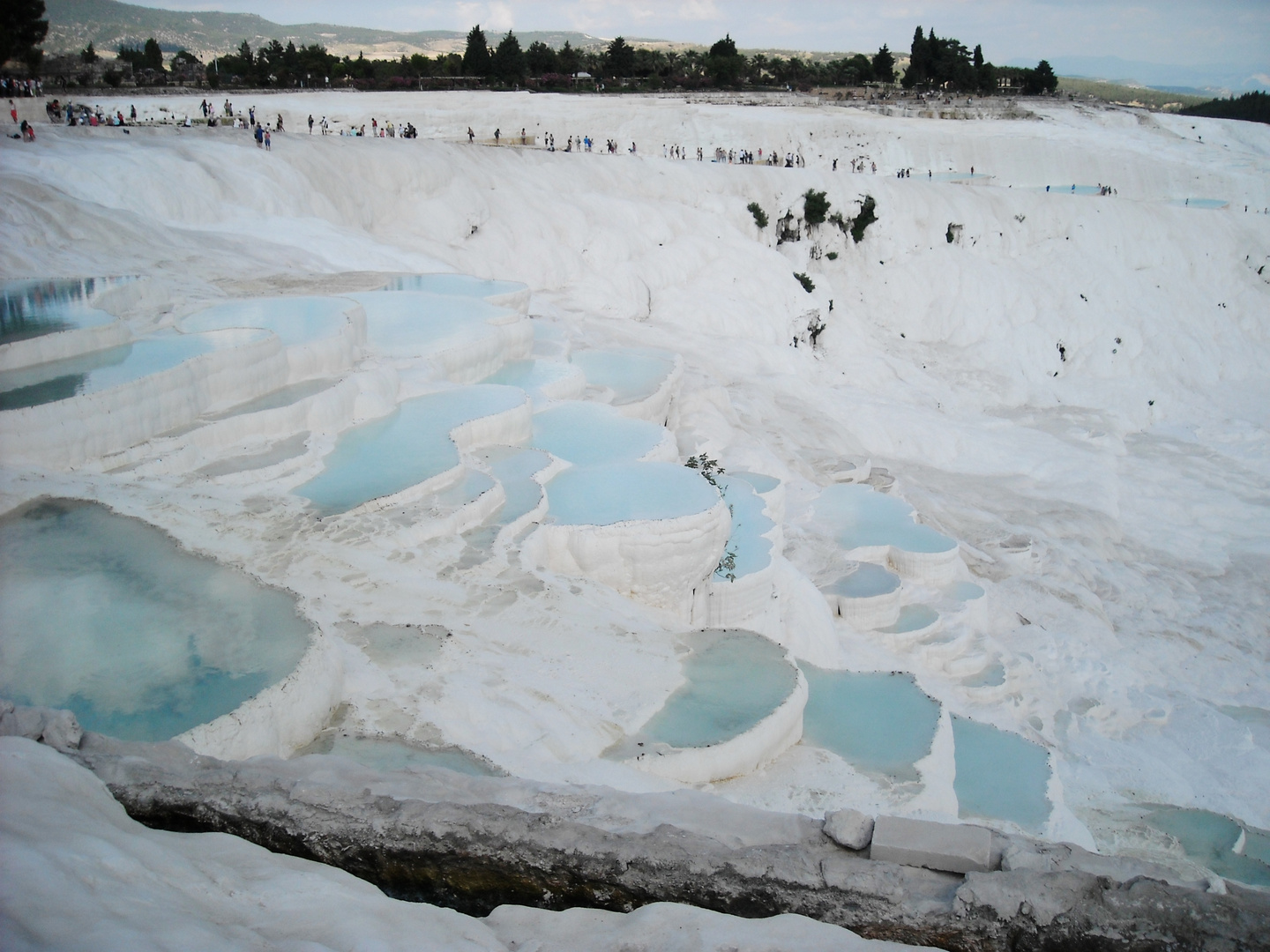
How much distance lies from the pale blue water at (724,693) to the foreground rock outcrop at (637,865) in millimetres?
2298

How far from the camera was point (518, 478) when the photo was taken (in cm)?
752

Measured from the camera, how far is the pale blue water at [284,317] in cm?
862

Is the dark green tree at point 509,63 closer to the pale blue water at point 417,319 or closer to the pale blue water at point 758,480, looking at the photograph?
the pale blue water at point 417,319

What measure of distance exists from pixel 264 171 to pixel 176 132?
220 centimetres

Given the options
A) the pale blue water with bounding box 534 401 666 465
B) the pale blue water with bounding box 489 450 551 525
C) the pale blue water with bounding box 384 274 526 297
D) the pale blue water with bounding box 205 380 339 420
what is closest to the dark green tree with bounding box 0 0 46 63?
the pale blue water with bounding box 384 274 526 297

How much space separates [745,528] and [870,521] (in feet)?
9.37

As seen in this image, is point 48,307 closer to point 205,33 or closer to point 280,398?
point 280,398

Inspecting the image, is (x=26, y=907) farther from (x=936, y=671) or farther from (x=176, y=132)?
(x=176, y=132)

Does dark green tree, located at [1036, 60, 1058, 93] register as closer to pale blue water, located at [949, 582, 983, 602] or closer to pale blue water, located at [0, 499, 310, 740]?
pale blue water, located at [949, 582, 983, 602]

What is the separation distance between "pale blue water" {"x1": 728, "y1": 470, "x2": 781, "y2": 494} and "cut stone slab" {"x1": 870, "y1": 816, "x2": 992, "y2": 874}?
7.61m

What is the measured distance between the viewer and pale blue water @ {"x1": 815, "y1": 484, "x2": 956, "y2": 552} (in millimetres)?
10562

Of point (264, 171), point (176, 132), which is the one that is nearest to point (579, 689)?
point (264, 171)

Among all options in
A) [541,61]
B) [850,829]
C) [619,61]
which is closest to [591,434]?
[850,829]

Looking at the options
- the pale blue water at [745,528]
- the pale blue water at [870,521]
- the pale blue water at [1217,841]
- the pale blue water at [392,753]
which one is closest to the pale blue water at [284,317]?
the pale blue water at [745,528]
